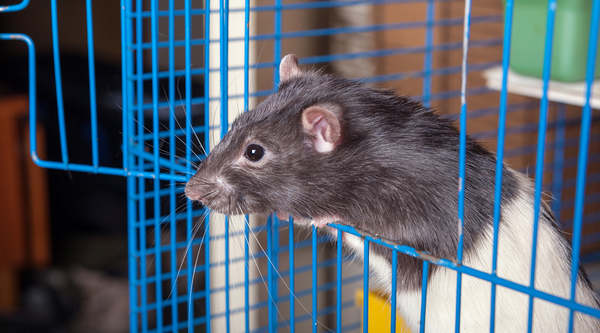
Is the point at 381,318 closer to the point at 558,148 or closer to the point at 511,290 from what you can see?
the point at 511,290

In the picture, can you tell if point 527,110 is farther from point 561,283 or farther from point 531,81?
point 561,283

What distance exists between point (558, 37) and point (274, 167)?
36.7 inches

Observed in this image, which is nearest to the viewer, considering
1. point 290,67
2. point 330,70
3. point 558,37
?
point 290,67

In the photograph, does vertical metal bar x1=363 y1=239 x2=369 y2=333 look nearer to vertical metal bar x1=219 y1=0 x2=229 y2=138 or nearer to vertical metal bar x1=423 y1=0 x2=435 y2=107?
vertical metal bar x1=219 y1=0 x2=229 y2=138

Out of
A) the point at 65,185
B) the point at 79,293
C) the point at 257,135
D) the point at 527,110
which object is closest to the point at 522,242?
the point at 257,135

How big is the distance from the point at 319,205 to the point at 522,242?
14.0 inches

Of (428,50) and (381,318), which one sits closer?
(381,318)

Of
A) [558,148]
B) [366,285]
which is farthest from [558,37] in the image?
[366,285]

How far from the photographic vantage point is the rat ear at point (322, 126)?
955 millimetres

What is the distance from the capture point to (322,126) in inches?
40.4

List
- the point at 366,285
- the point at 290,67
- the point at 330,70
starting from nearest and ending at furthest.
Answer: the point at 366,285 → the point at 290,67 → the point at 330,70

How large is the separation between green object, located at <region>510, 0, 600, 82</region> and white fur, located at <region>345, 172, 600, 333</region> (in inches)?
25.3

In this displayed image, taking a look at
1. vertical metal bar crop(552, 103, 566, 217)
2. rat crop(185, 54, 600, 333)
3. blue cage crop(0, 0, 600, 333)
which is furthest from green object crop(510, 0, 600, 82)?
rat crop(185, 54, 600, 333)

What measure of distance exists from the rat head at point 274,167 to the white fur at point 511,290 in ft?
0.89
